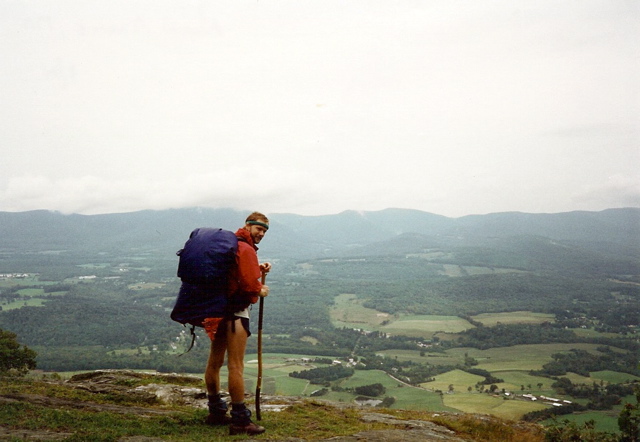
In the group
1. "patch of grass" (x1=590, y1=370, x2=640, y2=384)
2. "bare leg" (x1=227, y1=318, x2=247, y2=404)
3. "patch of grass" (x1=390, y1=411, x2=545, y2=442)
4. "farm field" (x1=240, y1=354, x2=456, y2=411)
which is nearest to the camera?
"bare leg" (x1=227, y1=318, x2=247, y2=404)

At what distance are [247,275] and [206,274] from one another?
52cm

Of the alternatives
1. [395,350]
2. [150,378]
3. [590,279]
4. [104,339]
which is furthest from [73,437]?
[590,279]

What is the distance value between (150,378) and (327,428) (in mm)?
5283

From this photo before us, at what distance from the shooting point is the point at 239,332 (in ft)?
17.6

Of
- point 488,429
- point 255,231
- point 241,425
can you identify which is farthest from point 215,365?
point 488,429

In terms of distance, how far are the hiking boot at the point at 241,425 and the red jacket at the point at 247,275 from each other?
147 cm

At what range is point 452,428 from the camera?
6.59 m

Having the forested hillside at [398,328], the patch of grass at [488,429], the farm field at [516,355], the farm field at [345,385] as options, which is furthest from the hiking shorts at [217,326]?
the farm field at [516,355]

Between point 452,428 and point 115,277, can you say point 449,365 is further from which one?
point 115,277

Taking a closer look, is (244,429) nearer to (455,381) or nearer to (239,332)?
(239,332)

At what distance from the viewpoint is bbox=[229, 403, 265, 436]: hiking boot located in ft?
16.7

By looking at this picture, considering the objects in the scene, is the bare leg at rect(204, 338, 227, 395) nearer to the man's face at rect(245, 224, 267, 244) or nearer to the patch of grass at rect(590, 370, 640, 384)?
the man's face at rect(245, 224, 267, 244)

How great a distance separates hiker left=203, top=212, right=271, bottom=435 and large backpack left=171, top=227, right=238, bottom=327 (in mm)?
145

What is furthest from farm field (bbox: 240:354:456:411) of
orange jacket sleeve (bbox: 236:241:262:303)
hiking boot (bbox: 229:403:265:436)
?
orange jacket sleeve (bbox: 236:241:262:303)
